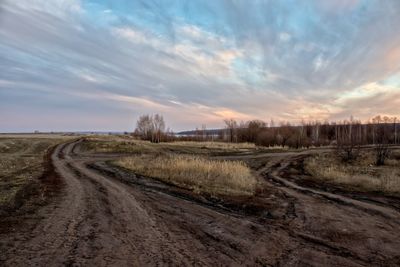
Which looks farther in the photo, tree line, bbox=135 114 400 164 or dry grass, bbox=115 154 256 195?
tree line, bbox=135 114 400 164

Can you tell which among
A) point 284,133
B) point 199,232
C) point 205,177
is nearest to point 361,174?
point 205,177

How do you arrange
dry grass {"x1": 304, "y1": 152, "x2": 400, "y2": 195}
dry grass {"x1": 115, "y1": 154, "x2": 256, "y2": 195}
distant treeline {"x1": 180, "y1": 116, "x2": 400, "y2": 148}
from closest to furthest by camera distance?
dry grass {"x1": 115, "y1": 154, "x2": 256, "y2": 195}, dry grass {"x1": 304, "y1": 152, "x2": 400, "y2": 195}, distant treeline {"x1": 180, "y1": 116, "x2": 400, "y2": 148}

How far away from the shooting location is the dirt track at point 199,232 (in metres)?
5.77

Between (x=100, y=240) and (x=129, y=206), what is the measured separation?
3524mm

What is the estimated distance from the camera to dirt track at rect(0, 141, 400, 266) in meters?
5.77

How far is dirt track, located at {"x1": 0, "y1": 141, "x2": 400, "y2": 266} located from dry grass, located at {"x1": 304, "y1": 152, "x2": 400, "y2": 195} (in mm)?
4367

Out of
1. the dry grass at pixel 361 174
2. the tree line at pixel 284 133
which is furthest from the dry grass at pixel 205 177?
the tree line at pixel 284 133

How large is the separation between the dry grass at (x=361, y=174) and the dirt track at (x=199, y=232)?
4.37 metres

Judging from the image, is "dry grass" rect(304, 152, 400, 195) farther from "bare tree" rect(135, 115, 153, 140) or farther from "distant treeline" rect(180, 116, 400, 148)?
"bare tree" rect(135, 115, 153, 140)

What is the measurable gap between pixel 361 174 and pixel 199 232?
1789 cm

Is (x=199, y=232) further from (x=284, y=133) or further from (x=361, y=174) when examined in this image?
(x=284, y=133)

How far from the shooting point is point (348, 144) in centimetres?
3359

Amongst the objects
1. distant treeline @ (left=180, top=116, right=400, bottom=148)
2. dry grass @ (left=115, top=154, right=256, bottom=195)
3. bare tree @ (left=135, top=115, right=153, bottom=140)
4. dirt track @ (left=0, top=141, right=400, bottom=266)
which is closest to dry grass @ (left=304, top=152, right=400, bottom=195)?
dirt track @ (left=0, top=141, right=400, bottom=266)

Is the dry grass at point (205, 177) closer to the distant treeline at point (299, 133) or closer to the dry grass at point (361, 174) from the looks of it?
the dry grass at point (361, 174)
